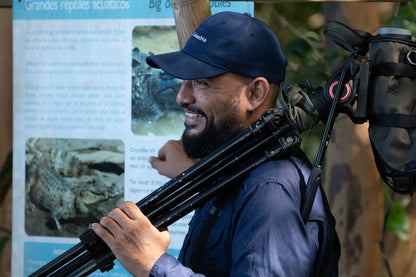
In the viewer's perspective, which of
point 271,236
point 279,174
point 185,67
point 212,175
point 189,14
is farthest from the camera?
point 189,14

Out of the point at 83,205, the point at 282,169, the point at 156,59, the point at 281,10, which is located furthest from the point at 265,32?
the point at 83,205

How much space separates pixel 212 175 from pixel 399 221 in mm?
1557

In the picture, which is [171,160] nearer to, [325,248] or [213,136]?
[213,136]

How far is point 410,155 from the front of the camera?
156 centimetres

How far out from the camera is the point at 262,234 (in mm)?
1378

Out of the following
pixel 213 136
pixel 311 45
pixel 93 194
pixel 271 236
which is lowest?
pixel 93 194

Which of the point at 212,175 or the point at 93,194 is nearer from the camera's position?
the point at 212,175

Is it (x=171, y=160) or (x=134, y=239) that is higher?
(x=171, y=160)

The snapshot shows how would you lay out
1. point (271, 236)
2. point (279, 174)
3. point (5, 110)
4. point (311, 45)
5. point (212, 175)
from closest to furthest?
point (271, 236) < point (279, 174) < point (212, 175) < point (311, 45) < point (5, 110)

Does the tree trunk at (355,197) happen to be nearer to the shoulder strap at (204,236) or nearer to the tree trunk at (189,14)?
the tree trunk at (189,14)

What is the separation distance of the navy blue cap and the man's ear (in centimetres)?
2

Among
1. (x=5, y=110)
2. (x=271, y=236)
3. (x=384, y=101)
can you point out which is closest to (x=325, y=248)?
(x=271, y=236)

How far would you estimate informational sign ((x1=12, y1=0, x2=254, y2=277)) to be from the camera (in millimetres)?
2738

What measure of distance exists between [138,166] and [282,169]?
138 centimetres
